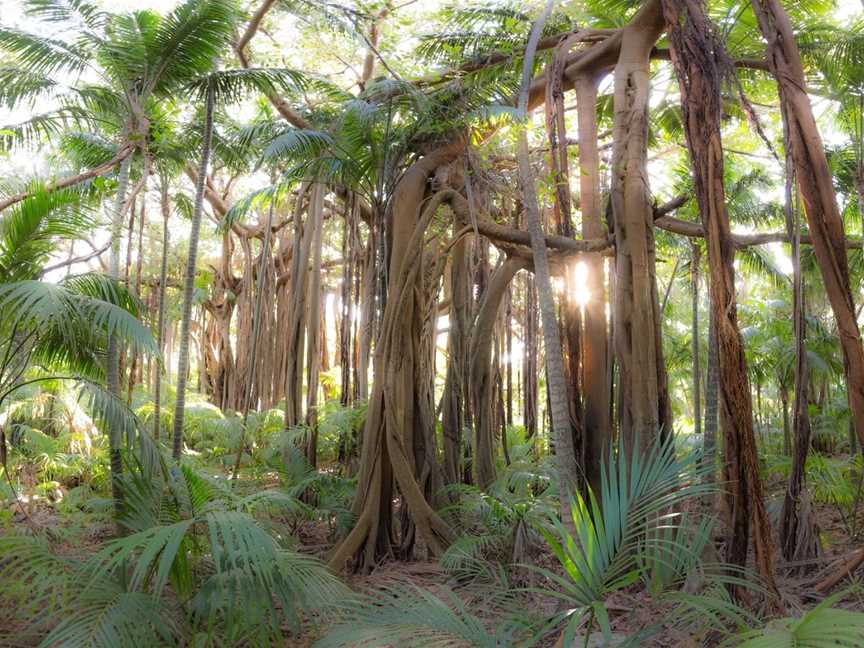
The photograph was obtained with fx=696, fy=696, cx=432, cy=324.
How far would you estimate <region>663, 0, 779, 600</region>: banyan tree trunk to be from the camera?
9.21 ft

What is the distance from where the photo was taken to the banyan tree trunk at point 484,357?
230 inches

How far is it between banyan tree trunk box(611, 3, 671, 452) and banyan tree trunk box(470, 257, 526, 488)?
1.52 meters

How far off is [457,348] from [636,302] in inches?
92.5

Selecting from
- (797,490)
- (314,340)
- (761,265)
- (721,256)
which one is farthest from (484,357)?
(761,265)

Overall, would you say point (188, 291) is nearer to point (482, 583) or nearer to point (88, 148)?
point (88, 148)

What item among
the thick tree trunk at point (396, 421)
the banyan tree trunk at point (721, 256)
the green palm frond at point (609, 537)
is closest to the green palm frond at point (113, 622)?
the green palm frond at point (609, 537)

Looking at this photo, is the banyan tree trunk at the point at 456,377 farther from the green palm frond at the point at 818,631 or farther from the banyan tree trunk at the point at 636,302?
the green palm frond at the point at 818,631

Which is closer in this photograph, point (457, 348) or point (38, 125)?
point (38, 125)

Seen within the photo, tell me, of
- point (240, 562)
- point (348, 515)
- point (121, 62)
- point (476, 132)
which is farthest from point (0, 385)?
point (476, 132)

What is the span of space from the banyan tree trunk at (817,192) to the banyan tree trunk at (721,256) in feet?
0.74

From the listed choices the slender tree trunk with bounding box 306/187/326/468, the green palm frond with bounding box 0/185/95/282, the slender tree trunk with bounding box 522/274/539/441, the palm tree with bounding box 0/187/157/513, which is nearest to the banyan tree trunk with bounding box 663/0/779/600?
the palm tree with bounding box 0/187/157/513

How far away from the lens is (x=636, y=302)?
4215 millimetres

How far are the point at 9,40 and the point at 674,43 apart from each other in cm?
397

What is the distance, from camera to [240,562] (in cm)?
346
